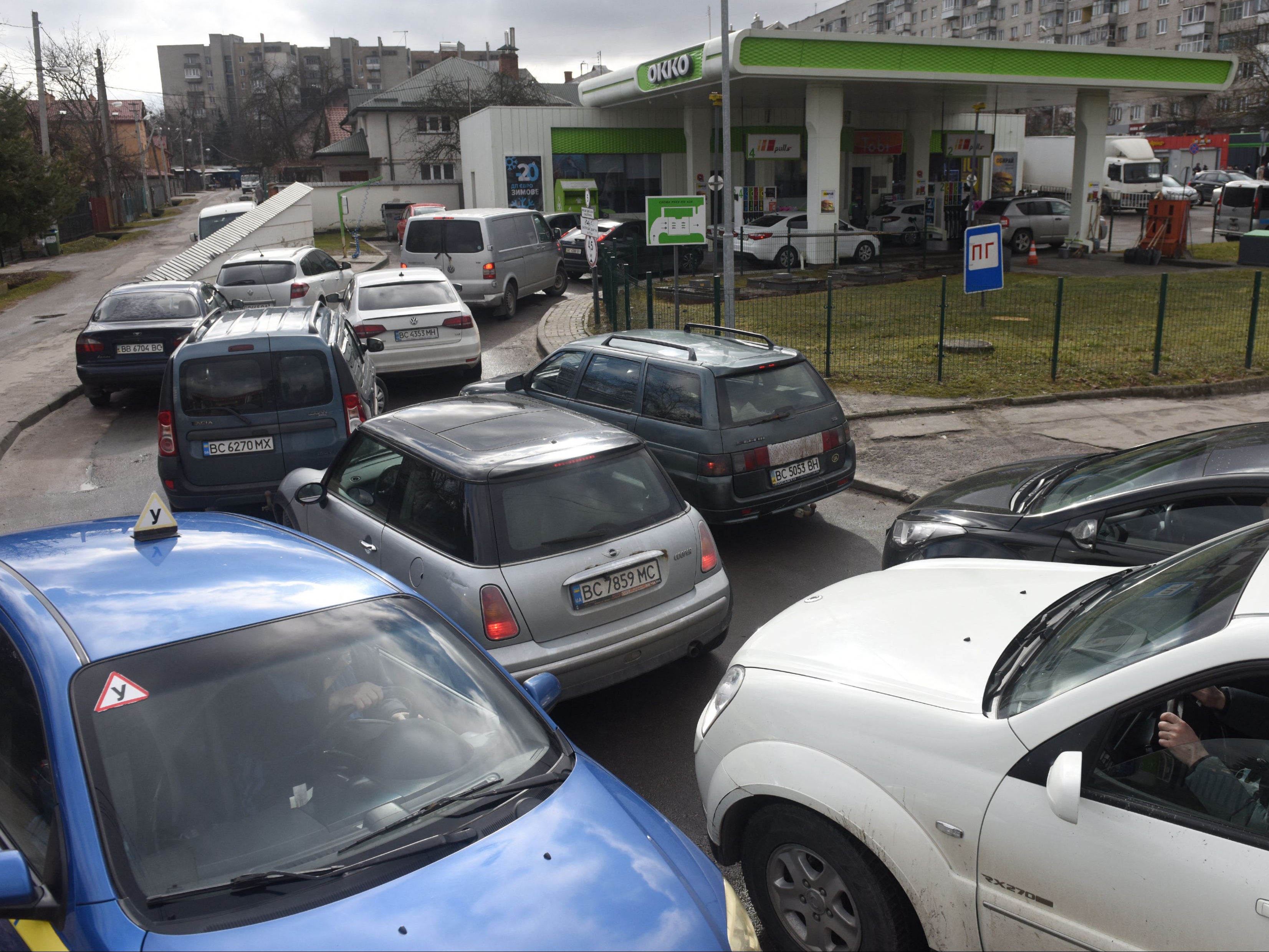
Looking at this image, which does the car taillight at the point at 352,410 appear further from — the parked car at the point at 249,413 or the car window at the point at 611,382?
the car window at the point at 611,382

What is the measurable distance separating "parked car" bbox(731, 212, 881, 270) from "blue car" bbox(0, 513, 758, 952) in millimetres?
24341

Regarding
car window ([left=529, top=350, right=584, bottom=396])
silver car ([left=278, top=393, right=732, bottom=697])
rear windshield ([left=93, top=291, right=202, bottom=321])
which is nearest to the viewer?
silver car ([left=278, top=393, right=732, bottom=697])

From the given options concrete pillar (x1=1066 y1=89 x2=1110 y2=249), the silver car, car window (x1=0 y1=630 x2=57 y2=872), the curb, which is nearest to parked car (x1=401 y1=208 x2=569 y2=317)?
the curb

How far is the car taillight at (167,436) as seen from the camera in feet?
26.8

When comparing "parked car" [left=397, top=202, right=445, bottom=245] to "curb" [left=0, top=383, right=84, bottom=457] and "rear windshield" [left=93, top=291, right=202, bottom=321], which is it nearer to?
"rear windshield" [left=93, top=291, right=202, bottom=321]

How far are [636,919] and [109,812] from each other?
137cm

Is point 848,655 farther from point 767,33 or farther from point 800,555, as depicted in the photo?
point 767,33

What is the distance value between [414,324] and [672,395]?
6804 mm

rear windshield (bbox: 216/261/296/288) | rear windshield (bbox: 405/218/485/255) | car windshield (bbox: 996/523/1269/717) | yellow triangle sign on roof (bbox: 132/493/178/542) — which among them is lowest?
car windshield (bbox: 996/523/1269/717)

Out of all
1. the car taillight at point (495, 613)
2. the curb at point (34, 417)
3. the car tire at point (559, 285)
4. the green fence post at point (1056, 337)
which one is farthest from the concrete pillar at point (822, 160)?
the car taillight at point (495, 613)

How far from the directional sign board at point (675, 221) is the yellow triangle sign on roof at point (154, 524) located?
11.5 meters

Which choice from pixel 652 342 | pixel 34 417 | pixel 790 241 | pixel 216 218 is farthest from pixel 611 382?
pixel 216 218

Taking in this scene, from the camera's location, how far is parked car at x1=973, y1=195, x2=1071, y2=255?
2991 cm

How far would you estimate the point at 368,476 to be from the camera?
20.1ft
